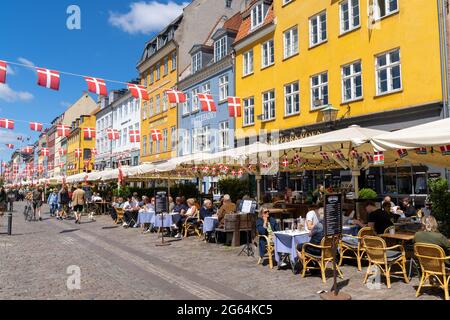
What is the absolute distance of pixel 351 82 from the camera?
18484 mm

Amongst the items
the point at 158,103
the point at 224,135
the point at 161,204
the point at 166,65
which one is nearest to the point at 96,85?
the point at 161,204

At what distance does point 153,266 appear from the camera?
9266mm

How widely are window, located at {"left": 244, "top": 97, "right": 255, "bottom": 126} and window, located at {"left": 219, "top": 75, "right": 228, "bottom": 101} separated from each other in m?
2.73

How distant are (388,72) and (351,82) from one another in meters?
1.94

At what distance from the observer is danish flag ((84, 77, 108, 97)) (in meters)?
15.1

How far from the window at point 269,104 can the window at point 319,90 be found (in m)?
3.43

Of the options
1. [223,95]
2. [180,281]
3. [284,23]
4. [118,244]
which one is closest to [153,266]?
[180,281]

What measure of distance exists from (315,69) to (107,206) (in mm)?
16083

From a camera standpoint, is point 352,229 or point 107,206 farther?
point 107,206

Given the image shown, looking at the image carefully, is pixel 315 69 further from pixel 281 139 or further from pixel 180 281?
pixel 180 281

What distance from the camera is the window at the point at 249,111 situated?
25.5m

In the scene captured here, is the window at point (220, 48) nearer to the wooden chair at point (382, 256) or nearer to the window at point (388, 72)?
the window at point (388, 72)
